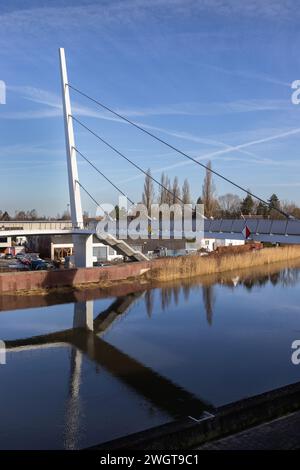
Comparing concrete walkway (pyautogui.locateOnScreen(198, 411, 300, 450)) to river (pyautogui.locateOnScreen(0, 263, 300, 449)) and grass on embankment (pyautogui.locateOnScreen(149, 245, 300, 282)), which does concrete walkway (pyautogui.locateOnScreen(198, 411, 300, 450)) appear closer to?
river (pyautogui.locateOnScreen(0, 263, 300, 449))

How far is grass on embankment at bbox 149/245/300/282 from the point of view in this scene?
74.0 ft

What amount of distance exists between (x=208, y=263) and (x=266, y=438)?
19.6m

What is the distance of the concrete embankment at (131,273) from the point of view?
19.0 metres

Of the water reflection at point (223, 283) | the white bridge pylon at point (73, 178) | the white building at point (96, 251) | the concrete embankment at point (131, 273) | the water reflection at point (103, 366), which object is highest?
the white bridge pylon at point (73, 178)

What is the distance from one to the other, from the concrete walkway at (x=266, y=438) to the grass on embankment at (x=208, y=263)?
1695 cm

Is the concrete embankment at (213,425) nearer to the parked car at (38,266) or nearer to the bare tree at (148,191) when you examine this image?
the parked car at (38,266)

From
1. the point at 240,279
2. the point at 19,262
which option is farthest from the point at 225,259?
the point at 19,262

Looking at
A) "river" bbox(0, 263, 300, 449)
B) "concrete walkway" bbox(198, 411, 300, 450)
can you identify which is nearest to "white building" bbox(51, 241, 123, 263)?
"river" bbox(0, 263, 300, 449)

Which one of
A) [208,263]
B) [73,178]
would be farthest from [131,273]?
[73,178]

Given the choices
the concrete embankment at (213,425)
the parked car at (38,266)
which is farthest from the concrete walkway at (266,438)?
the parked car at (38,266)

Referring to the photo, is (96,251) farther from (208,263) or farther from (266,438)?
(266,438)

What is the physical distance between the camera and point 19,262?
2433 centimetres

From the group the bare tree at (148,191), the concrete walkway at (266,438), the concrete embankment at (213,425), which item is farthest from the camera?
the bare tree at (148,191)
